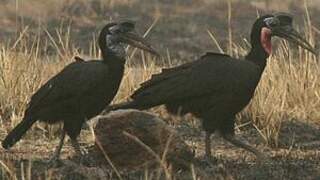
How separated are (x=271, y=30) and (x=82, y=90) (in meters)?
1.62

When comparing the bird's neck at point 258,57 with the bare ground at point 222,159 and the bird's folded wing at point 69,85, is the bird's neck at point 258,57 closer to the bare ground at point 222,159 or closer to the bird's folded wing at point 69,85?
the bare ground at point 222,159

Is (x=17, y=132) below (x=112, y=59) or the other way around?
below

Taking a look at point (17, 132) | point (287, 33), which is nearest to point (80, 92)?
point (17, 132)

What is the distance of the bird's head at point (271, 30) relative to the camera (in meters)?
7.34

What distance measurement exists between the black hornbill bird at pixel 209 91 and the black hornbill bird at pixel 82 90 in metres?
0.38

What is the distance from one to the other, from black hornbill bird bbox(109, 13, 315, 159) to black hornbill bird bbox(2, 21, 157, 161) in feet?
1.23

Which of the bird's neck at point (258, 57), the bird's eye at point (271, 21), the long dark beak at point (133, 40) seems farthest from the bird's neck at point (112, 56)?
the bird's eye at point (271, 21)

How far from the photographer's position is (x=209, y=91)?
7.02 metres

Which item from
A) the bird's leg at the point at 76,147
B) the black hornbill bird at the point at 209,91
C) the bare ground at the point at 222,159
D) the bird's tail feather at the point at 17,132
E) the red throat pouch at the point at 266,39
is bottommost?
the bare ground at the point at 222,159

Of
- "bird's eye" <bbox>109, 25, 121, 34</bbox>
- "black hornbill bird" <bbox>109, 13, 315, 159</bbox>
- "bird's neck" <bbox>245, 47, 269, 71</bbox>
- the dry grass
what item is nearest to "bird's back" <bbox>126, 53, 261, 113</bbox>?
"black hornbill bird" <bbox>109, 13, 315, 159</bbox>

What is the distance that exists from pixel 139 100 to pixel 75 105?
23.0 inches

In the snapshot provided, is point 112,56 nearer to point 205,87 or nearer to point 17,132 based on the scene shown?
point 205,87

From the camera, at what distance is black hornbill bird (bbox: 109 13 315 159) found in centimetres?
697

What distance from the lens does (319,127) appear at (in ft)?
29.2
